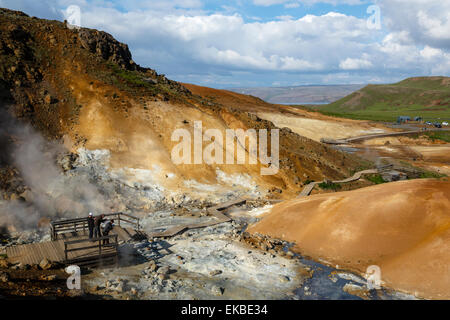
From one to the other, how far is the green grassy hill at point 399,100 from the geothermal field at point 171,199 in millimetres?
99793

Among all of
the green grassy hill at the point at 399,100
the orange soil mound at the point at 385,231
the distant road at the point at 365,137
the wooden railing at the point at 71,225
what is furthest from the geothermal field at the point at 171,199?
the green grassy hill at the point at 399,100

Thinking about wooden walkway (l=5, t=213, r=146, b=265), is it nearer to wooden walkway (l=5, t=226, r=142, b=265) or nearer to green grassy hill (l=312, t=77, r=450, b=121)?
wooden walkway (l=5, t=226, r=142, b=265)

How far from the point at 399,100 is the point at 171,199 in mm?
149458

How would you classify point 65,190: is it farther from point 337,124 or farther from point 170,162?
point 337,124

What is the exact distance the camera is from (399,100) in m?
147

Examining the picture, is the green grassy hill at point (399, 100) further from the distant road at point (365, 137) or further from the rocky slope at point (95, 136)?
the rocky slope at point (95, 136)

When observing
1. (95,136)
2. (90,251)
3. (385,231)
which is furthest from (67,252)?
(95,136)

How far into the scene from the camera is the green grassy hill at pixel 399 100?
128 meters

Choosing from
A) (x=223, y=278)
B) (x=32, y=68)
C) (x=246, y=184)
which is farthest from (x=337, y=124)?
(x=223, y=278)

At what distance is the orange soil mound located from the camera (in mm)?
13531

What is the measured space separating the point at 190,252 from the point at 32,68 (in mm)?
21681

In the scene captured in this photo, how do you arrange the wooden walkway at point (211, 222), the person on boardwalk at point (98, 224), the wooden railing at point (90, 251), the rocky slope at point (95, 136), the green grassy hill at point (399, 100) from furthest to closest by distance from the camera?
the green grassy hill at point (399, 100)
the rocky slope at point (95, 136)
the wooden walkway at point (211, 222)
the person on boardwalk at point (98, 224)
the wooden railing at point (90, 251)

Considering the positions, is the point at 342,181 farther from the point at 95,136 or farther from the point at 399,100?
the point at 399,100
